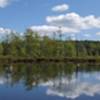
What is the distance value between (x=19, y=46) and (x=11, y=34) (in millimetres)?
4561

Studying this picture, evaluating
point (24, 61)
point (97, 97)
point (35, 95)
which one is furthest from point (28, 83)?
point (24, 61)

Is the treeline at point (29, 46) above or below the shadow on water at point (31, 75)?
above

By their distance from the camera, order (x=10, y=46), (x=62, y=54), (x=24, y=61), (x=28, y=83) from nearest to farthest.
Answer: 1. (x=28, y=83)
2. (x=24, y=61)
3. (x=10, y=46)
4. (x=62, y=54)

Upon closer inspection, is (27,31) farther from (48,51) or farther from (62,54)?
(62,54)

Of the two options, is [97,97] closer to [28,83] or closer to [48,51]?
[28,83]

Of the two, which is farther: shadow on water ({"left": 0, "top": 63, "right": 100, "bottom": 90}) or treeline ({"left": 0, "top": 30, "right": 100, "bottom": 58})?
treeline ({"left": 0, "top": 30, "right": 100, "bottom": 58})

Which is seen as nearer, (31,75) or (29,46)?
(31,75)

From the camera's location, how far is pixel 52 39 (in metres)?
87.2

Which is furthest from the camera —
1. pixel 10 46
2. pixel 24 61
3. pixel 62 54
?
pixel 62 54

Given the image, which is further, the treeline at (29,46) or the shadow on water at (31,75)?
A: the treeline at (29,46)

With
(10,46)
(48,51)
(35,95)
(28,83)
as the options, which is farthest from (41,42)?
(35,95)

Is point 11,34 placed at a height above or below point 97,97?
above

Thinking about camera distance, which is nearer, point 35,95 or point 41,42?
point 35,95

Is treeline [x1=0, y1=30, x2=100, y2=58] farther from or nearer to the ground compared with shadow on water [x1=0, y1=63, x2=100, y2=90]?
farther from the ground
